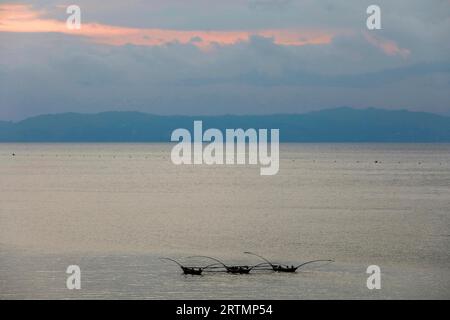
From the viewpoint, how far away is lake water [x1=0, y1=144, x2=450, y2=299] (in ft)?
106

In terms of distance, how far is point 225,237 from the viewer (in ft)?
159

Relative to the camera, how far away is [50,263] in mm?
37969

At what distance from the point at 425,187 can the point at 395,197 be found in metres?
13.9

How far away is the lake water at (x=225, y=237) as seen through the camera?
3238 cm

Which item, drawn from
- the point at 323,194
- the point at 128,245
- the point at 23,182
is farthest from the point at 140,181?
the point at 128,245
